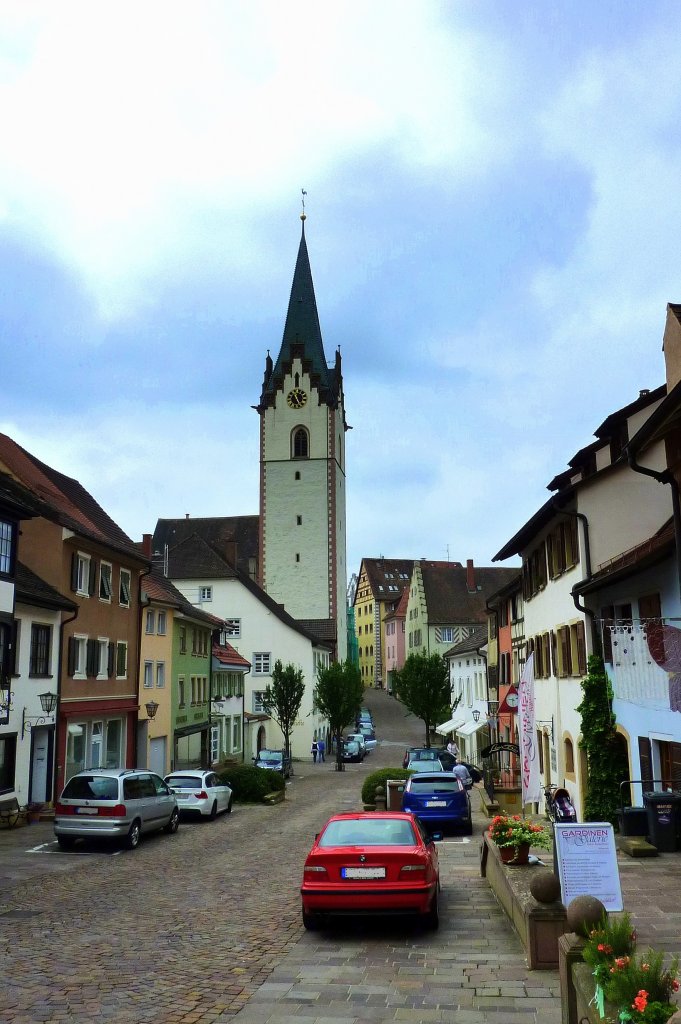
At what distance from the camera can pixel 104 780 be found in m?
20.3

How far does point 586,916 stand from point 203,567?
5915 cm

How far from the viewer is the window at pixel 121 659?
1334 inches

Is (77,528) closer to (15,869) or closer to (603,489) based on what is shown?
(15,869)

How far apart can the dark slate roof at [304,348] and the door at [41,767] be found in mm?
62089

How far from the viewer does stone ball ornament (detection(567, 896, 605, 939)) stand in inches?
264

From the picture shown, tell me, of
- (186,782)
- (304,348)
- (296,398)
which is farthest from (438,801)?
(304,348)

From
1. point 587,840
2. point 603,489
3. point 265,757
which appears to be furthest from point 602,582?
point 265,757

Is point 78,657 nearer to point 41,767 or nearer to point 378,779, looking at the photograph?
point 41,767

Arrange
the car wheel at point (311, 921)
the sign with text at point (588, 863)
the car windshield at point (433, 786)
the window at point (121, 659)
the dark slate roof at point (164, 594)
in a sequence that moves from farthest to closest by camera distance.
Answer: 1. the dark slate roof at point (164, 594)
2. the window at point (121, 659)
3. the car windshield at point (433, 786)
4. the car wheel at point (311, 921)
5. the sign with text at point (588, 863)

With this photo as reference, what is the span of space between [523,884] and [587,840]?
7.81ft

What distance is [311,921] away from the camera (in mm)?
11234

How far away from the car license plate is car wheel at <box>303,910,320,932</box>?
0.71 meters

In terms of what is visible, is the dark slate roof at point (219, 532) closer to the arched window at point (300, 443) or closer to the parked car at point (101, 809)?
the arched window at point (300, 443)

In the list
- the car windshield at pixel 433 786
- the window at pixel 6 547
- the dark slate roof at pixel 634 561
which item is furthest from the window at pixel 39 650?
the dark slate roof at pixel 634 561
